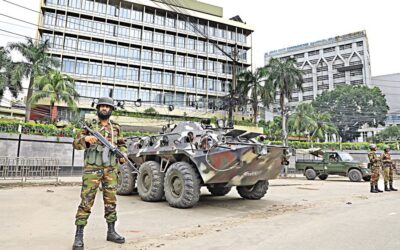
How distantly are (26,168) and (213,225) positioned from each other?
9584mm

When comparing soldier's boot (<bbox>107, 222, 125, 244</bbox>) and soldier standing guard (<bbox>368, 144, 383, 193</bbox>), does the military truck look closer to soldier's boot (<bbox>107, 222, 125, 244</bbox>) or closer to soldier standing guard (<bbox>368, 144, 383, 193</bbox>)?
soldier's boot (<bbox>107, 222, 125, 244</bbox>)

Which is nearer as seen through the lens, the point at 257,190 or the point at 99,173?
the point at 99,173

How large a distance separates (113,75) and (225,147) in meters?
35.6

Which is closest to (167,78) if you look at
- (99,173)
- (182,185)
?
(182,185)

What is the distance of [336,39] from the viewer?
8088 centimetres

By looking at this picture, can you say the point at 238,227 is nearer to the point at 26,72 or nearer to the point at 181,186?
the point at 181,186

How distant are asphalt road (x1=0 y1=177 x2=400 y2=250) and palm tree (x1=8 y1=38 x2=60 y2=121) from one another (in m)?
19.2

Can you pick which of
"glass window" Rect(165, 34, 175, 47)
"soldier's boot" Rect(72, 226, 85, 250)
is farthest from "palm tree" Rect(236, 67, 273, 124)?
"soldier's boot" Rect(72, 226, 85, 250)

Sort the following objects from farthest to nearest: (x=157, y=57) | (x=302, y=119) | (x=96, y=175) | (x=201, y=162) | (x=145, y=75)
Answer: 1. (x=157, y=57)
2. (x=145, y=75)
3. (x=302, y=119)
4. (x=201, y=162)
5. (x=96, y=175)

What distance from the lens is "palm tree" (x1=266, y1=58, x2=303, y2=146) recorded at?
26.1 m

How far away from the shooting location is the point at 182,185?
22.2ft

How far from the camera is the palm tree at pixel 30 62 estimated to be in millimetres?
24156

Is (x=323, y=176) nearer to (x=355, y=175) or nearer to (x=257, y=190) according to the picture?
(x=355, y=175)

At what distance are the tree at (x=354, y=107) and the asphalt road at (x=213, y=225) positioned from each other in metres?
51.7
